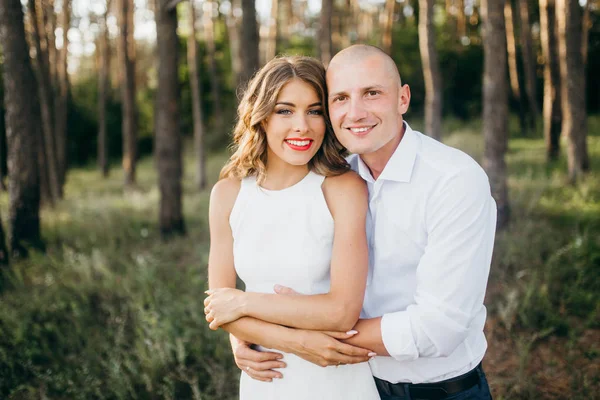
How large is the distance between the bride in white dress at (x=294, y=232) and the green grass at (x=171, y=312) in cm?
153

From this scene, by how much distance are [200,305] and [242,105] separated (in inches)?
117

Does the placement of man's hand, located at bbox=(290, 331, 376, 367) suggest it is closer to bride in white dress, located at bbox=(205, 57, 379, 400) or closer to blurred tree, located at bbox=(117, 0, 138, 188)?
bride in white dress, located at bbox=(205, 57, 379, 400)

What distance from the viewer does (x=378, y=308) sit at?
7.00 ft

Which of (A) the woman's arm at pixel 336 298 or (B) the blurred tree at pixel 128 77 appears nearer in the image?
(A) the woman's arm at pixel 336 298

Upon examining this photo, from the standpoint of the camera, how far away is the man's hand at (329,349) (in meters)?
1.94

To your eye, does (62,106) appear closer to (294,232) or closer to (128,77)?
(128,77)

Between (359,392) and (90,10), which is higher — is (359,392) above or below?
below

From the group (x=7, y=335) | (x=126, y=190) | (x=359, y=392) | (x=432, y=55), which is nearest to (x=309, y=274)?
(x=359, y=392)

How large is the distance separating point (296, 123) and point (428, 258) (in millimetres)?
817

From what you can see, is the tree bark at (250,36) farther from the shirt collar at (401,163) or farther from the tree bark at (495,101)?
the shirt collar at (401,163)

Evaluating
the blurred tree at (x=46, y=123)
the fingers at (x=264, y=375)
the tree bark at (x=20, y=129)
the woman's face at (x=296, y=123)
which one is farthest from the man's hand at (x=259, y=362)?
the blurred tree at (x=46, y=123)

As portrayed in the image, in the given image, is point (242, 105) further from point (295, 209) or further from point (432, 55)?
point (432, 55)

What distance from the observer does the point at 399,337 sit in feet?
6.13

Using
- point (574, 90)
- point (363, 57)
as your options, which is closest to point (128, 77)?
point (574, 90)
